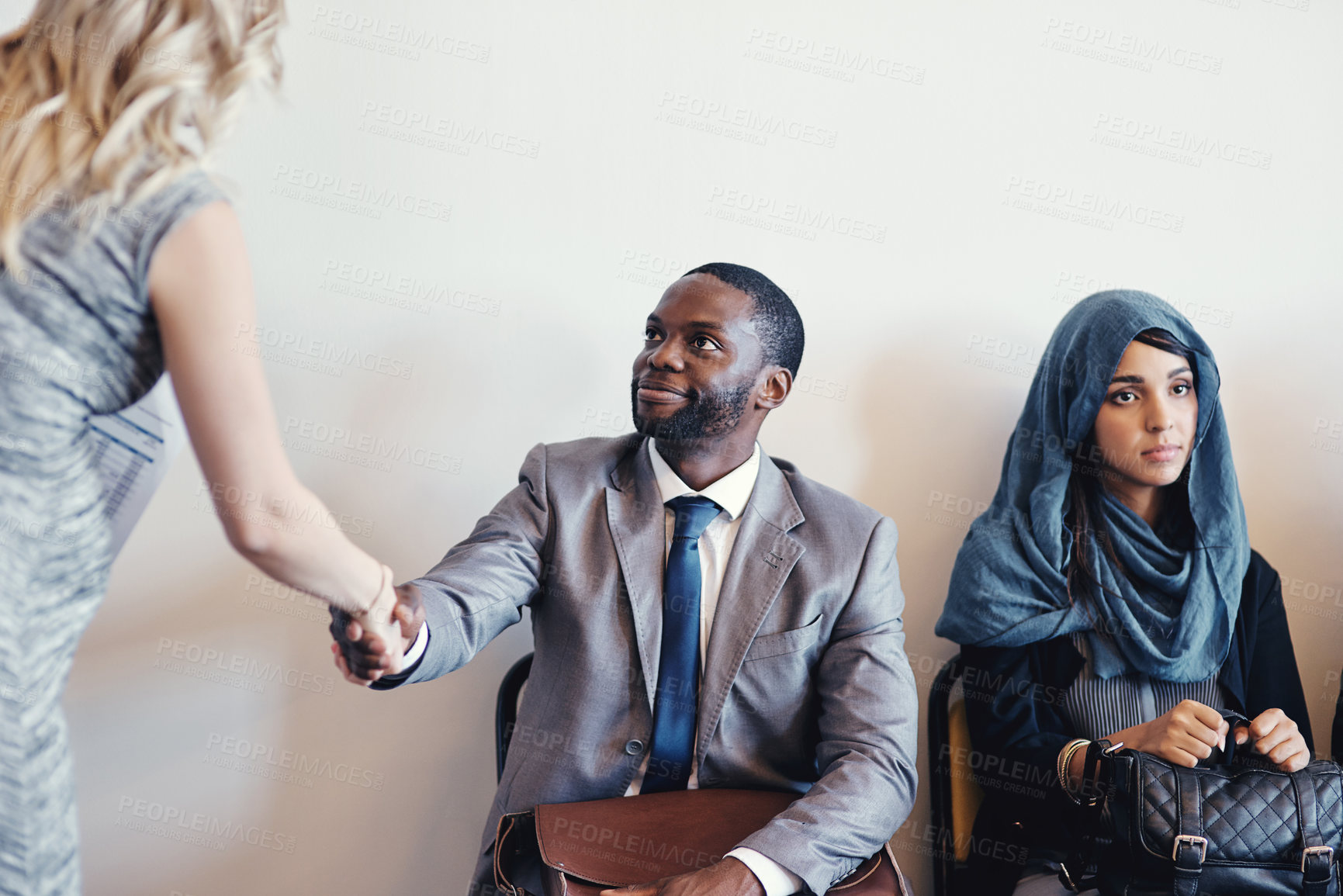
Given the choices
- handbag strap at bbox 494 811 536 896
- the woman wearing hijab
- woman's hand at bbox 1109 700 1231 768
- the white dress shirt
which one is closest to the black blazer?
the woman wearing hijab

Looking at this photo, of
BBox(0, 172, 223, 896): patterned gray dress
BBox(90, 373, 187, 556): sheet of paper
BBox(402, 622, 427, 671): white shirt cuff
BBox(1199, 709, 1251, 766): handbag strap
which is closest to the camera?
BBox(0, 172, 223, 896): patterned gray dress

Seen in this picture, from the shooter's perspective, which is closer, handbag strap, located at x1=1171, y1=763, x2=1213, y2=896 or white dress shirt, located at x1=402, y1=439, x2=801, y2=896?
handbag strap, located at x1=1171, y1=763, x2=1213, y2=896

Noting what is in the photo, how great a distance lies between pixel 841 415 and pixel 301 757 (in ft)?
5.37

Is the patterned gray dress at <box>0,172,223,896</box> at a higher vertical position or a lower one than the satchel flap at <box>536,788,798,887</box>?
higher

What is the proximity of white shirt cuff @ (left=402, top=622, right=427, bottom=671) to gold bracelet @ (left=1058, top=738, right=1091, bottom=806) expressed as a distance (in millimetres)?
1358

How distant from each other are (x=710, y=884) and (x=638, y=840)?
0.17 metres

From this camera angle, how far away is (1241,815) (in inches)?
71.5

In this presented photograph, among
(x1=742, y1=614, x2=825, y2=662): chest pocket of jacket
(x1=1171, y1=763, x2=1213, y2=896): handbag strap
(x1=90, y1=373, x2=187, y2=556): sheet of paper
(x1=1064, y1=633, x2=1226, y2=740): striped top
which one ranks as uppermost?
(x1=90, y1=373, x2=187, y2=556): sheet of paper

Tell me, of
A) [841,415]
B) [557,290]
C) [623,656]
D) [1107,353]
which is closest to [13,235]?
[623,656]

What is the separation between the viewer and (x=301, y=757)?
2361mm

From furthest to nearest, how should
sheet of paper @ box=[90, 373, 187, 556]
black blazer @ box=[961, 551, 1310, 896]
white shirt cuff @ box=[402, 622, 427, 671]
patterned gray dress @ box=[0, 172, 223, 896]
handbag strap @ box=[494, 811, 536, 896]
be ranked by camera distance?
black blazer @ box=[961, 551, 1310, 896] → handbag strap @ box=[494, 811, 536, 896] → white shirt cuff @ box=[402, 622, 427, 671] → sheet of paper @ box=[90, 373, 187, 556] → patterned gray dress @ box=[0, 172, 223, 896]

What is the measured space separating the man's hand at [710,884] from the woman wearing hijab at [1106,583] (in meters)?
0.82

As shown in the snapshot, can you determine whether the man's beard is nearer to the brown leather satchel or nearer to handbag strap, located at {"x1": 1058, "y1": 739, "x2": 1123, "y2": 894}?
the brown leather satchel

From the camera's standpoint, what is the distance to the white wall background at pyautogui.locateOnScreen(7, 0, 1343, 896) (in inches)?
92.4
